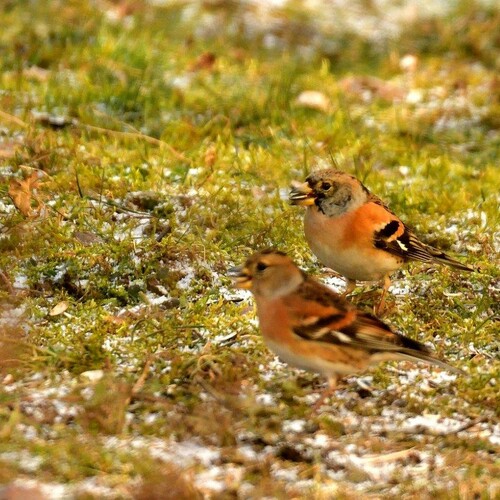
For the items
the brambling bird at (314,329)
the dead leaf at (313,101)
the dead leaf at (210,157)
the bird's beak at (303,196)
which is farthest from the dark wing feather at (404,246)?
the dead leaf at (313,101)

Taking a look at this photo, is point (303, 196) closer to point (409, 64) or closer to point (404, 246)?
point (404, 246)

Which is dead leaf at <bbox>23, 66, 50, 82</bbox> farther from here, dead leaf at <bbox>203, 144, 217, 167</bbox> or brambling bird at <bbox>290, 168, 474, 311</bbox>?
brambling bird at <bbox>290, 168, 474, 311</bbox>

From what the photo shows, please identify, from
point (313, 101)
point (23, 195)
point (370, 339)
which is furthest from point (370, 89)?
point (370, 339)

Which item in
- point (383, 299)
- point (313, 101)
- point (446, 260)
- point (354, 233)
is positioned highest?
point (313, 101)

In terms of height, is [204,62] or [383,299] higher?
[204,62]

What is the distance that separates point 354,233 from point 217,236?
804mm

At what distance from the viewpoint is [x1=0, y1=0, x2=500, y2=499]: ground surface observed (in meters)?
3.56

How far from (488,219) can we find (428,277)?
66 cm

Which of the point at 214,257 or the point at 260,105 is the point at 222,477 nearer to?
the point at 214,257

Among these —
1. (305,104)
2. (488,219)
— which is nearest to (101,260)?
(488,219)

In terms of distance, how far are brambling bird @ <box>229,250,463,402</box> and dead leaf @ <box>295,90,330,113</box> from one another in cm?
310

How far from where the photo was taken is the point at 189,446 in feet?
11.7

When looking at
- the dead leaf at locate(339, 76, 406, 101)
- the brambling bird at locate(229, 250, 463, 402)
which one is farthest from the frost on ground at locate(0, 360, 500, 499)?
the dead leaf at locate(339, 76, 406, 101)

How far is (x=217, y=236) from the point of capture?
5227 mm
